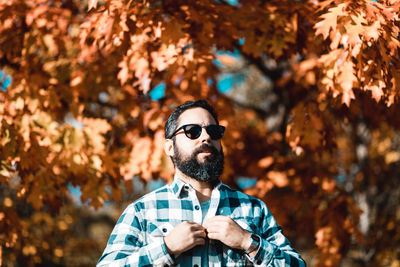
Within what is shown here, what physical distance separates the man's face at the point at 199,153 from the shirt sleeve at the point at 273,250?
40cm

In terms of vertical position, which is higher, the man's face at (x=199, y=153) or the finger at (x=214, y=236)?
the man's face at (x=199, y=153)

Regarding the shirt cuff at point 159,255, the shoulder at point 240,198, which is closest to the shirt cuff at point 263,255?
the shoulder at point 240,198

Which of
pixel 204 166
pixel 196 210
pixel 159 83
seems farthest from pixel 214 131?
pixel 159 83

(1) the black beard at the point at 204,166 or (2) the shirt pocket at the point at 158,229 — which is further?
(1) the black beard at the point at 204,166

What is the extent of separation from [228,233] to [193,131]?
0.63 metres

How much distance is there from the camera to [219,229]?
1952 millimetres

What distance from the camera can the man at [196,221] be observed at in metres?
1.94

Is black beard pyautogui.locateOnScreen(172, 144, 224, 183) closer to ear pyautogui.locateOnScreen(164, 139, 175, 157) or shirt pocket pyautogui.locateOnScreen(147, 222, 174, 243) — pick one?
ear pyautogui.locateOnScreen(164, 139, 175, 157)

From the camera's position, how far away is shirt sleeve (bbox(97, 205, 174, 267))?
192 cm

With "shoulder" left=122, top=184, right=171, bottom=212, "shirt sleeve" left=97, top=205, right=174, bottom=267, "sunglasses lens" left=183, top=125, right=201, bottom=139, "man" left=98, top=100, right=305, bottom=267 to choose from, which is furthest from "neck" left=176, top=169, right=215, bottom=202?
"shirt sleeve" left=97, top=205, right=174, bottom=267

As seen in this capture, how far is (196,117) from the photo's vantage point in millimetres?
2334

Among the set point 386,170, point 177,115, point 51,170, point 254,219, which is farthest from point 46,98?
point 386,170

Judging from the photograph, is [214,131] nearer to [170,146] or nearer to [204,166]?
[204,166]

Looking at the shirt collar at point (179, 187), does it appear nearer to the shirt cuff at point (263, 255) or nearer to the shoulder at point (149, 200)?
the shoulder at point (149, 200)
